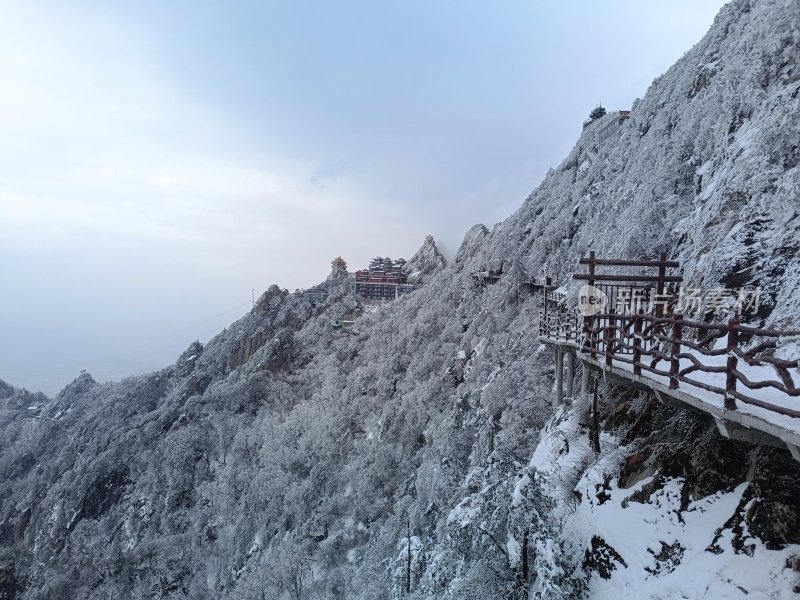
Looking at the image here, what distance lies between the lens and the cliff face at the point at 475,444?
7754 mm

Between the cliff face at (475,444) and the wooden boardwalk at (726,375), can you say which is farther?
the cliff face at (475,444)

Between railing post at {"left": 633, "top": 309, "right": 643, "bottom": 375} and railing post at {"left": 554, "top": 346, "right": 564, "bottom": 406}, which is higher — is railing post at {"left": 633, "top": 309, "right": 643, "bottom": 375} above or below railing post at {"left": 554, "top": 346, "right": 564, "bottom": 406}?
above

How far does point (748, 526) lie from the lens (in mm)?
5996

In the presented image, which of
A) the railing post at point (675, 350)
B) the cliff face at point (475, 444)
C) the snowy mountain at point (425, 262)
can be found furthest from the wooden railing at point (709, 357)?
the snowy mountain at point (425, 262)

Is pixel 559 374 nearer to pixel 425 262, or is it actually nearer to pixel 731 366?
pixel 731 366

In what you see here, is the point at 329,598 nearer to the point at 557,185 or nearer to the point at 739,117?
the point at 739,117

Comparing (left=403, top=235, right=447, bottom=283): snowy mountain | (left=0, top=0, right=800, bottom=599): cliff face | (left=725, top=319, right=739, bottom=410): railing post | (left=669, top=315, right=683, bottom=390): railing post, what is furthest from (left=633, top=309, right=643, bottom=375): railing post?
(left=403, top=235, right=447, bottom=283): snowy mountain

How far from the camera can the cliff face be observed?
7754 millimetres

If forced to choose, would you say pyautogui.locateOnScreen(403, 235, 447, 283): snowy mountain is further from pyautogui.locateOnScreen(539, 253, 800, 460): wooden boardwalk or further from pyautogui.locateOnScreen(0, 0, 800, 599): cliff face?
pyautogui.locateOnScreen(539, 253, 800, 460): wooden boardwalk

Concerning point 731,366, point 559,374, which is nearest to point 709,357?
point 731,366

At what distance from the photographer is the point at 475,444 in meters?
23.4

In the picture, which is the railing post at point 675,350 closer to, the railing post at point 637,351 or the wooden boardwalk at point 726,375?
the wooden boardwalk at point 726,375

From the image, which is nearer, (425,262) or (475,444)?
(475,444)

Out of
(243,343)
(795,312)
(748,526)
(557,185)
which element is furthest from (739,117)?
(243,343)
